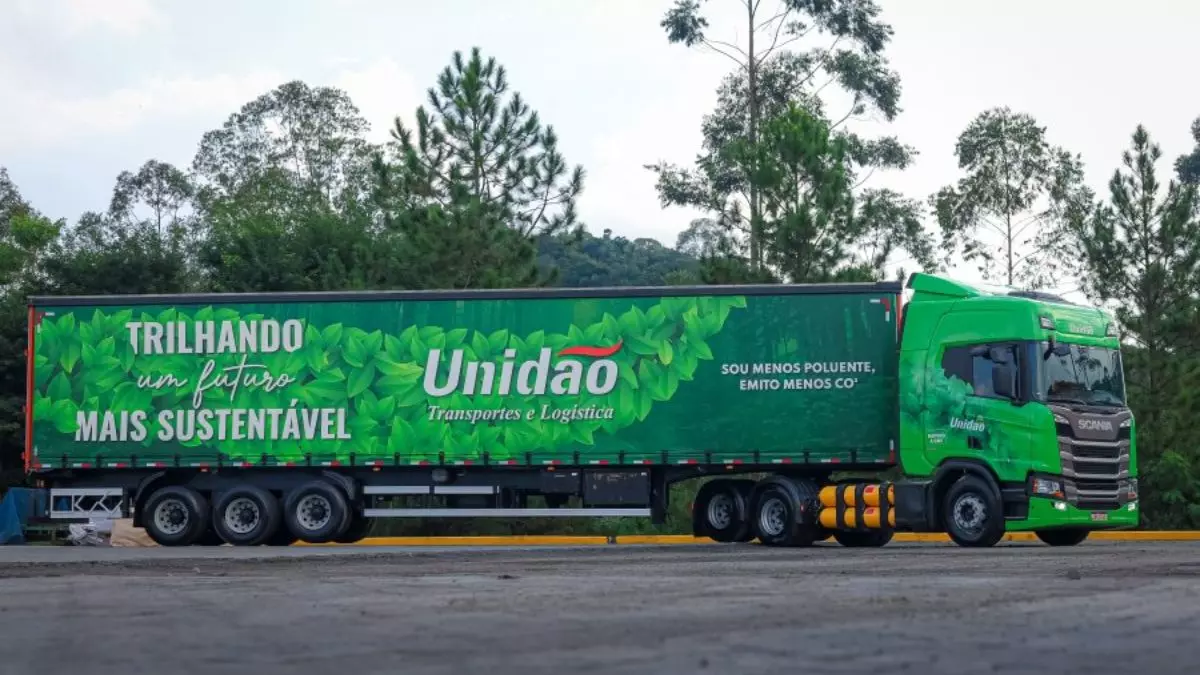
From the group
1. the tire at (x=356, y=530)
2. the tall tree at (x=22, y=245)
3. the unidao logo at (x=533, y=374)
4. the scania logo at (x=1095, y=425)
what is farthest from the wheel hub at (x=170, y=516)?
the tall tree at (x=22, y=245)

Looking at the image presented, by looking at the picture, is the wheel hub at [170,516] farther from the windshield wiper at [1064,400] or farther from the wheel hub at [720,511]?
the windshield wiper at [1064,400]

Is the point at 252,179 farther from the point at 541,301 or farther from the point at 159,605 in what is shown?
the point at 159,605

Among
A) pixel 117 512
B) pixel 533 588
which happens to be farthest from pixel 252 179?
pixel 533 588

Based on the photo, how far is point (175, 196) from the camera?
8738cm

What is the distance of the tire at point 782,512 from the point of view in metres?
24.4

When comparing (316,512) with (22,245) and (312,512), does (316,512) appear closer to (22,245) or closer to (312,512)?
(312,512)

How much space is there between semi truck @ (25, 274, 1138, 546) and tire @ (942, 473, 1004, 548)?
0.15 ft

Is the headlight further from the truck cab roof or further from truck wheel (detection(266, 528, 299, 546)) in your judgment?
truck wheel (detection(266, 528, 299, 546))

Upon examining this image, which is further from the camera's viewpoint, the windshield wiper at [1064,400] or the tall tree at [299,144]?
the tall tree at [299,144]

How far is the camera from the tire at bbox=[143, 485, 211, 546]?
26172mm

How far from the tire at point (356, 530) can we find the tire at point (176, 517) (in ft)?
6.47

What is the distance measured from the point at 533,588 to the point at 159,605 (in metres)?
2.68

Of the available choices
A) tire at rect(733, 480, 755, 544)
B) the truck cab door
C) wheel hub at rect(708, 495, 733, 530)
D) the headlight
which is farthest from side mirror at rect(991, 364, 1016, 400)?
wheel hub at rect(708, 495, 733, 530)

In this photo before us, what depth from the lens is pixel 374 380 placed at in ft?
84.6
